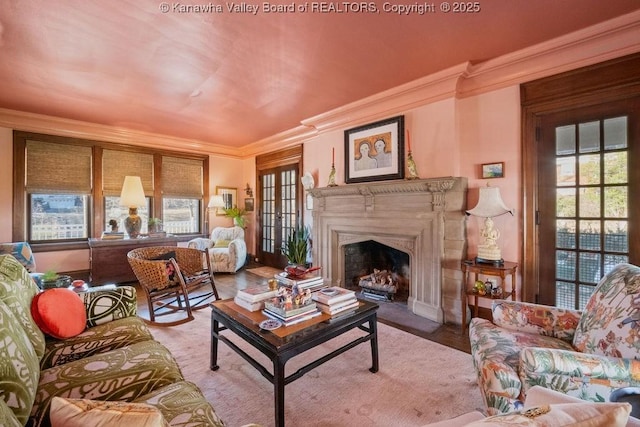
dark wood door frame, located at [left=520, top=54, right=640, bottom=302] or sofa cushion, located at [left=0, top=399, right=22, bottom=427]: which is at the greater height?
dark wood door frame, located at [left=520, top=54, right=640, bottom=302]

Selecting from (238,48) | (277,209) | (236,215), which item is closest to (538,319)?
(238,48)

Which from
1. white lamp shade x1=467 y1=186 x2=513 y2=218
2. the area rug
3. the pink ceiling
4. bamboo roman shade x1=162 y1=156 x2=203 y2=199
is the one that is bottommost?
the area rug

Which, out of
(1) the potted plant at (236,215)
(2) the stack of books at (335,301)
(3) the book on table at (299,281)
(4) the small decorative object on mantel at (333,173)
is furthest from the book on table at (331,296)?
(1) the potted plant at (236,215)

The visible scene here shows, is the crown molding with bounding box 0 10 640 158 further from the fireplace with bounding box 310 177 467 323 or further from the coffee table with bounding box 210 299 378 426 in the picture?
the coffee table with bounding box 210 299 378 426

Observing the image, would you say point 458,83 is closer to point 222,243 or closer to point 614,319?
point 614,319

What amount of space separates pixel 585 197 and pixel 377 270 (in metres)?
2.39

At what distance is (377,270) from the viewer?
4004 millimetres

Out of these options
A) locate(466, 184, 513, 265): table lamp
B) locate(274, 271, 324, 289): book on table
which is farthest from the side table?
locate(274, 271, 324, 289): book on table

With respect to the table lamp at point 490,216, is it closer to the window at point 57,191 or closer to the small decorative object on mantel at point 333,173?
the small decorative object on mantel at point 333,173

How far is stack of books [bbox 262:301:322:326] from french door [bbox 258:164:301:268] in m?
3.27

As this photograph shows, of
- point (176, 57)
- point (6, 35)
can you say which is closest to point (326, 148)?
point (176, 57)

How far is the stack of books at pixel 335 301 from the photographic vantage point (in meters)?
1.85

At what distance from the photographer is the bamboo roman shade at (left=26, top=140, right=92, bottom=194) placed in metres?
4.10

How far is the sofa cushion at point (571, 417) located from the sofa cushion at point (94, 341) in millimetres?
1768
